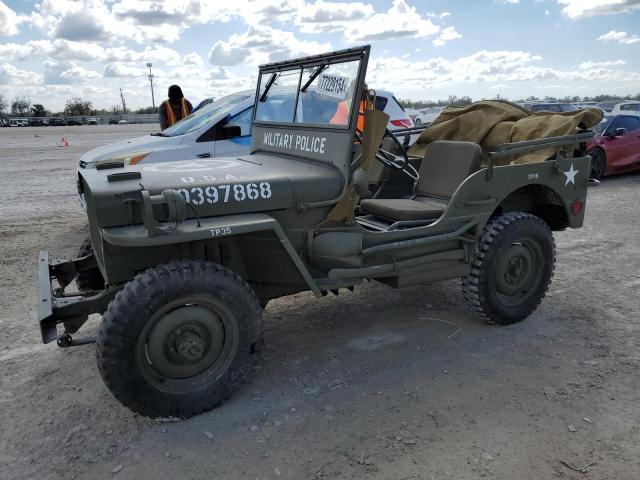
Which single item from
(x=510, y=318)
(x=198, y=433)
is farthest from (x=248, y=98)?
(x=198, y=433)

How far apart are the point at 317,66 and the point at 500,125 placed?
1.95m

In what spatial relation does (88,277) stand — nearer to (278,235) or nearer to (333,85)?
(278,235)

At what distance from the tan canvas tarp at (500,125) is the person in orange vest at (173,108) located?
4625 millimetres

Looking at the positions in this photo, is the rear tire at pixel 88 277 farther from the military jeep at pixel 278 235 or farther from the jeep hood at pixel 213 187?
the jeep hood at pixel 213 187

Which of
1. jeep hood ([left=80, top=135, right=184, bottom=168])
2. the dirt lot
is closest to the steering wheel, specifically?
the dirt lot

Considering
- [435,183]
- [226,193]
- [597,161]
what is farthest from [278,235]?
[597,161]

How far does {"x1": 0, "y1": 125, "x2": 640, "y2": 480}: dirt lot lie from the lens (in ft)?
8.91

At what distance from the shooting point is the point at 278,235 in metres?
3.14

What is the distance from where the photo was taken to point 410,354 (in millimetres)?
3814

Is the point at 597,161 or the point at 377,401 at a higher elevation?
the point at 597,161

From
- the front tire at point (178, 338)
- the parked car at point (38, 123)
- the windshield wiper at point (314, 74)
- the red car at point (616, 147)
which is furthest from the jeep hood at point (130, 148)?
the parked car at point (38, 123)

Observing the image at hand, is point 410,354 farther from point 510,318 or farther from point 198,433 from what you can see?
point 198,433

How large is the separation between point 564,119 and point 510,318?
1705 millimetres

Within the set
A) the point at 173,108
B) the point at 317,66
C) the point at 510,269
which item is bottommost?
the point at 510,269
